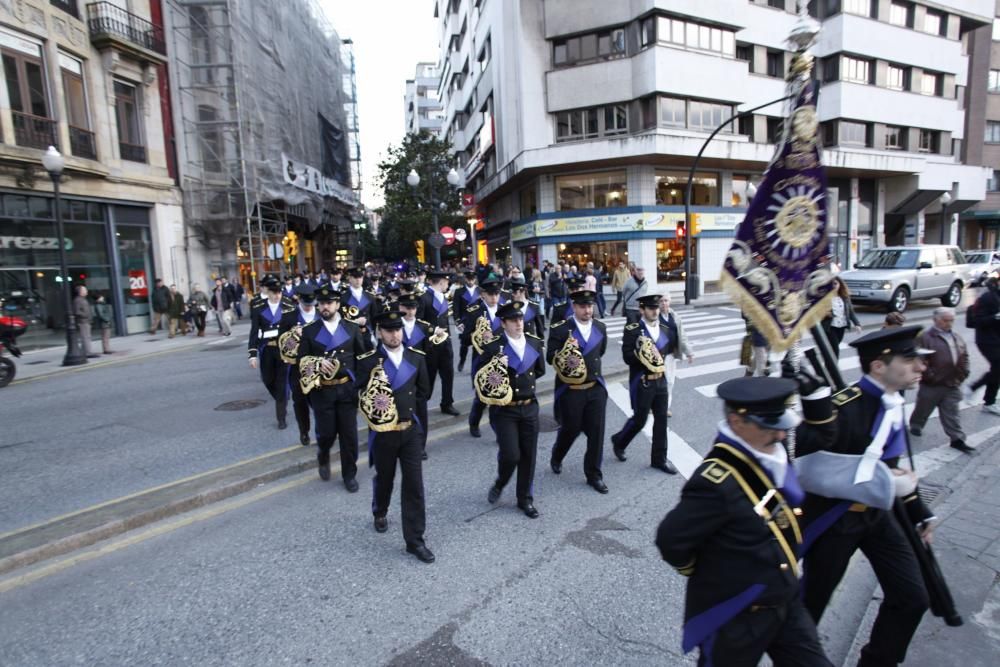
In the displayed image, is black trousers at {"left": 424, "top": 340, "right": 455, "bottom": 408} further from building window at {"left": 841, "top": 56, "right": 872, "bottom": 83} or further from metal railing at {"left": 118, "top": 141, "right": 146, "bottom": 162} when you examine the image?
building window at {"left": 841, "top": 56, "right": 872, "bottom": 83}

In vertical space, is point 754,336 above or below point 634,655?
above

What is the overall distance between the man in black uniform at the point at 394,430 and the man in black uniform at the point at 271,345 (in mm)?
3529

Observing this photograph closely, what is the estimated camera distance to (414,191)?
1197 inches

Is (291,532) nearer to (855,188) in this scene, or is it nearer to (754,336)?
(754,336)

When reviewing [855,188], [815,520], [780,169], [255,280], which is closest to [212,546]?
[815,520]

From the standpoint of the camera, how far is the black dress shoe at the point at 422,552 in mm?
4324

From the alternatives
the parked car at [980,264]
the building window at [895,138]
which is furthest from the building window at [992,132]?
the parked car at [980,264]

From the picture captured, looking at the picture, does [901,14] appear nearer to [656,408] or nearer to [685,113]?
[685,113]

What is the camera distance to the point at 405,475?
178 inches

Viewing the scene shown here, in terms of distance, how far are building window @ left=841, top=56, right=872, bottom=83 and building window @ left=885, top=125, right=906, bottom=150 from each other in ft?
10.9

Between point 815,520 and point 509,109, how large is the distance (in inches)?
1206

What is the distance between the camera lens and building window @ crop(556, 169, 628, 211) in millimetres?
28547

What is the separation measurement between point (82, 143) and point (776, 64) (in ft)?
107

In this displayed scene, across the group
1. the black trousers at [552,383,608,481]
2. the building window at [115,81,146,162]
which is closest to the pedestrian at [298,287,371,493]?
the black trousers at [552,383,608,481]
